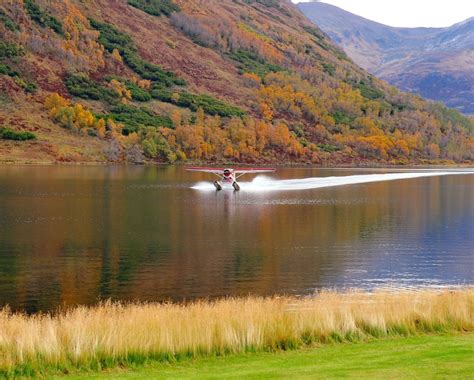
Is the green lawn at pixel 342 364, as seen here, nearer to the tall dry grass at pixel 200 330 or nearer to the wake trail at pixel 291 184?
the tall dry grass at pixel 200 330

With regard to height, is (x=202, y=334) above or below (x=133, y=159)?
below

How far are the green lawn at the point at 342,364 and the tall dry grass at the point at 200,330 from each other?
75 cm

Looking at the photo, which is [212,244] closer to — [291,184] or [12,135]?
[291,184]

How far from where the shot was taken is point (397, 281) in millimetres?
41219

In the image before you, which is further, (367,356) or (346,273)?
(346,273)

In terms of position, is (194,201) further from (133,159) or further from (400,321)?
(133,159)

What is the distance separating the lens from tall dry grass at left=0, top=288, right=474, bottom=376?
20234 mm

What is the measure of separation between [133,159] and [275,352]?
564 feet

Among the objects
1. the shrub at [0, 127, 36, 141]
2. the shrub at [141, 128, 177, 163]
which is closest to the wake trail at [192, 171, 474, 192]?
the shrub at [141, 128, 177, 163]

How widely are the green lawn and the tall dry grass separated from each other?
75 cm

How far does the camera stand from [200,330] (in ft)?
72.3

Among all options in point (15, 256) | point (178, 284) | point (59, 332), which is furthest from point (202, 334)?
point (15, 256)

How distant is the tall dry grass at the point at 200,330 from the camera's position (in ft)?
66.4

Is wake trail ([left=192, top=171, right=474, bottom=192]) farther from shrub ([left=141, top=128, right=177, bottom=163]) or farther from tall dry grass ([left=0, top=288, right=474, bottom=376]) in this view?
tall dry grass ([left=0, top=288, right=474, bottom=376])
